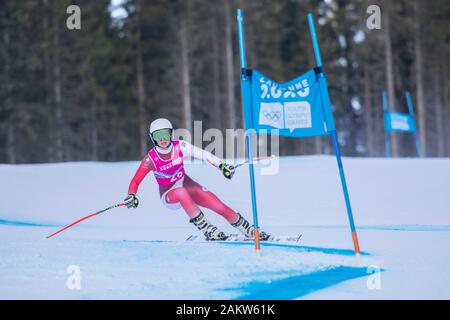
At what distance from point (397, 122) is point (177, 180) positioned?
10434 mm

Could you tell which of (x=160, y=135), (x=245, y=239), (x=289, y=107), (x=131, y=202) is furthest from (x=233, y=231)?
(x=289, y=107)

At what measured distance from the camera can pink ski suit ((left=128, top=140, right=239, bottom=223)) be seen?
209 inches

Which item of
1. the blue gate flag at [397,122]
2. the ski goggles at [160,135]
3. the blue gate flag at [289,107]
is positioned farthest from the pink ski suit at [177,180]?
the blue gate flag at [397,122]

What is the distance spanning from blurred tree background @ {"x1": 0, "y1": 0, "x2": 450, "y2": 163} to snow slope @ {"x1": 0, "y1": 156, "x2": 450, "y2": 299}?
11.6m

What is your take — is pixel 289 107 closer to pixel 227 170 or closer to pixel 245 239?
pixel 227 170

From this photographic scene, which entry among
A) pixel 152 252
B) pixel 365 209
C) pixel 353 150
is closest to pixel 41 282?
pixel 152 252

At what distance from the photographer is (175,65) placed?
937 inches

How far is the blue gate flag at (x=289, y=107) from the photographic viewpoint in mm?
4996

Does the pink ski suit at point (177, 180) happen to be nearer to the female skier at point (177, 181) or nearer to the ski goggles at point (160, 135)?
the female skier at point (177, 181)

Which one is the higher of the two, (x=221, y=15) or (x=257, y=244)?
(x=221, y=15)

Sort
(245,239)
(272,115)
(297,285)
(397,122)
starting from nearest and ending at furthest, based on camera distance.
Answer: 1. (297,285)
2. (272,115)
3. (245,239)
4. (397,122)

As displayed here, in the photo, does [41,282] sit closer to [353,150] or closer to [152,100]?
[152,100]
